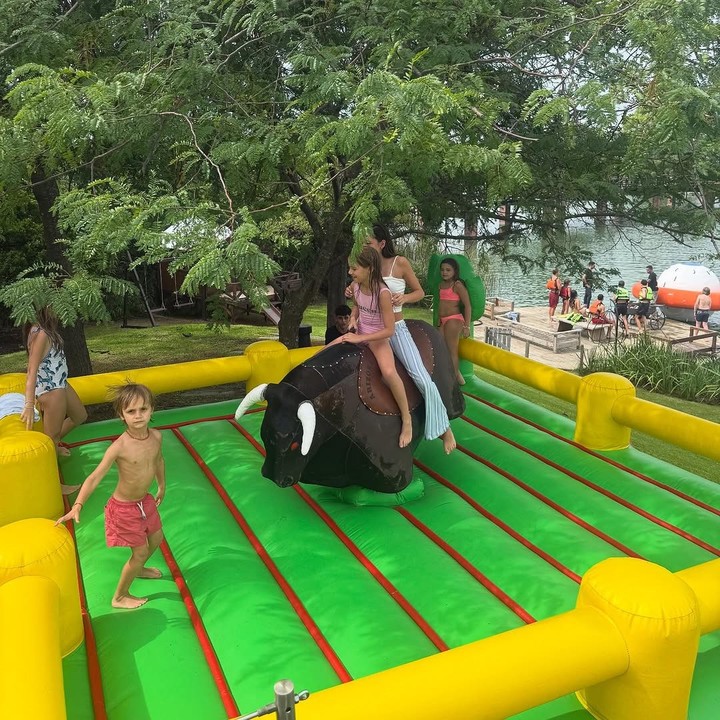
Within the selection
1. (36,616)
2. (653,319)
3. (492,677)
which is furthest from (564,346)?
(36,616)

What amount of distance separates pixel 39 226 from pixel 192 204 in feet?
30.0

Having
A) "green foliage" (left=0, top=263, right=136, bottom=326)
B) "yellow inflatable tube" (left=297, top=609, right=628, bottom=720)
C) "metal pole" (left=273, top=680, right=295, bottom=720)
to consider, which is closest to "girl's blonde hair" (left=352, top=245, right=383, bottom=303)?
"green foliage" (left=0, top=263, right=136, bottom=326)

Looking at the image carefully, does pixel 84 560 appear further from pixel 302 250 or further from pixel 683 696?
pixel 302 250

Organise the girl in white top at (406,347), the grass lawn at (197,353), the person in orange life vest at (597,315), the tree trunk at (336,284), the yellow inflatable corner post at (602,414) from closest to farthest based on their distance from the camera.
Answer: the girl in white top at (406,347)
the yellow inflatable corner post at (602,414)
the tree trunk at (336,284)
the grass lawn at (197,353)
the person in orange life vest at (597,315)

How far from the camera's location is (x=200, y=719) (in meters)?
2.64

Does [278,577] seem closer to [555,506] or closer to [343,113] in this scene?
[555,506]

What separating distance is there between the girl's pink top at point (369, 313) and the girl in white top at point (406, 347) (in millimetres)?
130

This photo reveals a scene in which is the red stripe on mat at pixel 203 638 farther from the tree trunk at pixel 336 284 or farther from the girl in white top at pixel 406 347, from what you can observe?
the tree trunk at pixel 336 284

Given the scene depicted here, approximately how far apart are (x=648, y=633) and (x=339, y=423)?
2.04 metres

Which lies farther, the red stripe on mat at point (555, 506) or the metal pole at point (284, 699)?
the red stripe on mat at point (555, 506)

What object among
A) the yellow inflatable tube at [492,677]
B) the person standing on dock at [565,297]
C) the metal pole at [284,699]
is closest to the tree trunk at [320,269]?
the yellow inflatable tube at [492,677]

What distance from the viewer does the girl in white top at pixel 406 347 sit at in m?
4.36

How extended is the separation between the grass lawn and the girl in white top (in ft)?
14.9

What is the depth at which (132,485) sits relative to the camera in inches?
128
